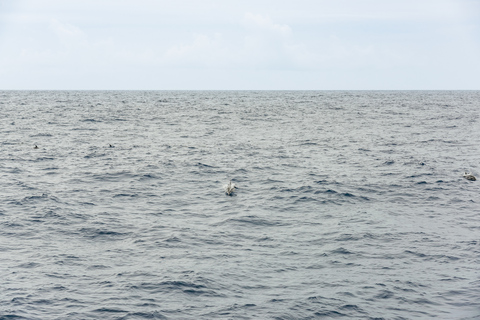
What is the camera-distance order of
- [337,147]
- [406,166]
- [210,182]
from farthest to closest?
[337,147] → [406,166] → [210,182]

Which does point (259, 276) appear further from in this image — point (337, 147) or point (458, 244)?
point (337, 147)

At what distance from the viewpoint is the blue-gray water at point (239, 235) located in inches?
523

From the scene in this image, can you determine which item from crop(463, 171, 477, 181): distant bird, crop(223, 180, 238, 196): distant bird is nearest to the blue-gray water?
crop(223, 180, 238, 196): distant bird

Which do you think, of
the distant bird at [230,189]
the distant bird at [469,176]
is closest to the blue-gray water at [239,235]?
the distant bird at [230,189]

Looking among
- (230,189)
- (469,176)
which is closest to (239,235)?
(230,189)

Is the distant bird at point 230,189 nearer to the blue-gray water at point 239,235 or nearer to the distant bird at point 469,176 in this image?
the blue-gray water at point 239,235

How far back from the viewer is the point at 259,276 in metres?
15.0

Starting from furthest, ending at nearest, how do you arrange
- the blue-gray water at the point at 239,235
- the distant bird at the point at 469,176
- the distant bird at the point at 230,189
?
the distant bird at the point at 469,176, the distant bird at the point at 230,189, the blue-gray water at the point at 239,235

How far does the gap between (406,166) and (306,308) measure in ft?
76.0

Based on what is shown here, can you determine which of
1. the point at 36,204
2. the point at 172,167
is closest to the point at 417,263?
the point at 36,204

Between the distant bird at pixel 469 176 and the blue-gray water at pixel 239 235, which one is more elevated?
the distant bird at pixel 469 176

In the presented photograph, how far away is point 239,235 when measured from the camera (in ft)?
62.9

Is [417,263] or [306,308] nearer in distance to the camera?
[306,308]

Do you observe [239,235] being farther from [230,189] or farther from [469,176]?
[469,176]
